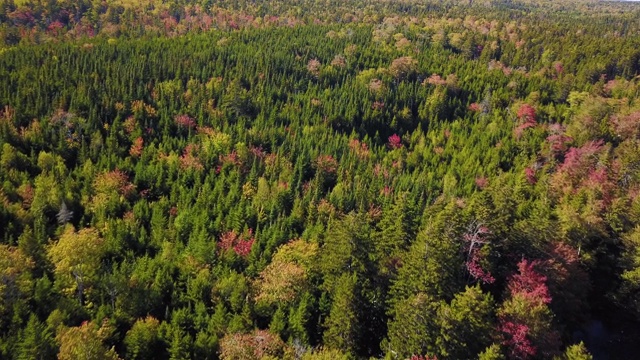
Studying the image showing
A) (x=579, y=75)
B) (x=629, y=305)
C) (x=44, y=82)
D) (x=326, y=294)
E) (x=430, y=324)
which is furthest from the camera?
(x=579, y=75)

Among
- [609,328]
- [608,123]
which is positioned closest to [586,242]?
[609,328]

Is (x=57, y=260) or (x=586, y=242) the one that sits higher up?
(x=586, y=242)

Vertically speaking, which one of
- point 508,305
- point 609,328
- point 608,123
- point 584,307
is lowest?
point 609,328

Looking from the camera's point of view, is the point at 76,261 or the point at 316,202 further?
the point at 316,202

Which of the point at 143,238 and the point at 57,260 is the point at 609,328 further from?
the point at 57,260

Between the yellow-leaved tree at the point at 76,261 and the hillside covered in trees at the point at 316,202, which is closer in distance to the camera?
the hillside covered in trees at the point at 316,202

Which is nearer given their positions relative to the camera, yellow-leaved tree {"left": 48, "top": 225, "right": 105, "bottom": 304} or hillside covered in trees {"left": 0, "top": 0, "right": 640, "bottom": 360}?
hillside covered in trees {"left": 0, "top": 0, "right": 640, "bottom": 360}

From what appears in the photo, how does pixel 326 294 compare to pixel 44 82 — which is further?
pixel 44 82

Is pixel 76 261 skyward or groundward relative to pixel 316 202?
skyward
